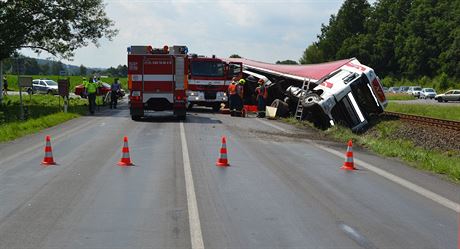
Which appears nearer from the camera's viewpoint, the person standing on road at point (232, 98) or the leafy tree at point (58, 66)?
the person standing on road at point (232, 98)

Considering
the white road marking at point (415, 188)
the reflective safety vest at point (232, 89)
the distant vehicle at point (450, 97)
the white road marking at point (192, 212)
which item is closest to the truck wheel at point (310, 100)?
the reflective safety vest at point (232, 89)

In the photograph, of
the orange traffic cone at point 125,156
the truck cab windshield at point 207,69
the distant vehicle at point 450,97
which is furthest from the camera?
the distant vehicle at point 450,97

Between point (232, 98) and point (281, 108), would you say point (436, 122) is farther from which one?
point (232, 98)

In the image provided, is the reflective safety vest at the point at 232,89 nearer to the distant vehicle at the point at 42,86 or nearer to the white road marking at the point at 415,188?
the white road marking at the point at 415,188

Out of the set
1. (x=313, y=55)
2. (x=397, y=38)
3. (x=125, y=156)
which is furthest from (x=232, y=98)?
(x=313, y=55)

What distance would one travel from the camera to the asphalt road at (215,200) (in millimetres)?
6383

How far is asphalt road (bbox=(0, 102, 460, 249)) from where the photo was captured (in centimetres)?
638

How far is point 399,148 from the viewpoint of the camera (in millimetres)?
15594

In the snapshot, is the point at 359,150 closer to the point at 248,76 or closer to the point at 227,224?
the point at 227,224

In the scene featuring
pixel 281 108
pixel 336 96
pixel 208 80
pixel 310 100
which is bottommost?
pixel 281 108

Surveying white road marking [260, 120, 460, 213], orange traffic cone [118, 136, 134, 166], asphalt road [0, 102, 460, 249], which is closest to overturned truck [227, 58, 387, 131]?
asphalt road [0, 102, 460, 249]

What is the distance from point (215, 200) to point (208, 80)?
70.6 feet

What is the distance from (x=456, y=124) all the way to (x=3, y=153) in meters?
15.4

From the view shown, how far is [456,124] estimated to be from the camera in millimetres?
20656
